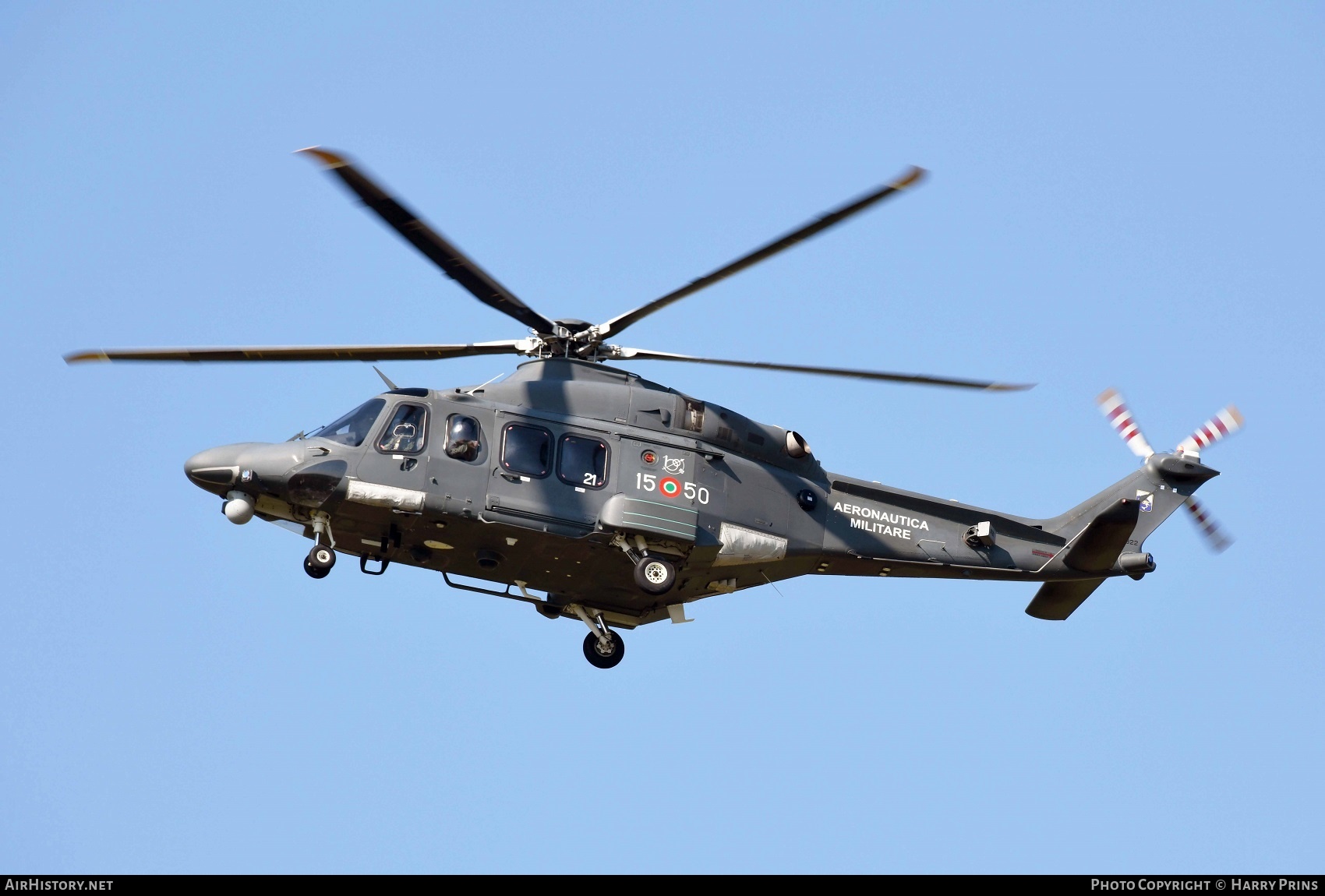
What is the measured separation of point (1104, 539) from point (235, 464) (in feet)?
38.6

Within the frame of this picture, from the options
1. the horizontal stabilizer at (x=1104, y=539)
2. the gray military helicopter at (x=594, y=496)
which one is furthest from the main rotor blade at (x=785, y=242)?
the horizontal stabilizer at (x=1104, y=539)

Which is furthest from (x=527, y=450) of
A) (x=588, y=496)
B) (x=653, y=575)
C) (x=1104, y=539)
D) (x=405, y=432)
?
(x=1104, y=539)

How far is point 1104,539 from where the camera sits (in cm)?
2309

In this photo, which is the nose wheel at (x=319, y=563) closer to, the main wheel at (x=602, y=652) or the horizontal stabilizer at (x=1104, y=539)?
the main wheel at (x=602, y=652)

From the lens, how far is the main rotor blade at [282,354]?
19938 mm

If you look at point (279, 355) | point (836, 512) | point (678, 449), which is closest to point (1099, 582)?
point (836, 512)

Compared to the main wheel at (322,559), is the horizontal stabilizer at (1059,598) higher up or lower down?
higher up

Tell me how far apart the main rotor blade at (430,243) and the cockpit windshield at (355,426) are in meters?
2.15

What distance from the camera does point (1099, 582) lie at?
24297 millimetres

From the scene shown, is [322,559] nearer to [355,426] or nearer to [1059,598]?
[355,426]

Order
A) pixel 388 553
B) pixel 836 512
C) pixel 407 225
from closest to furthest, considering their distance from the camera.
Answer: pixel 407 225, pixel 388 553, pixel 836 512
